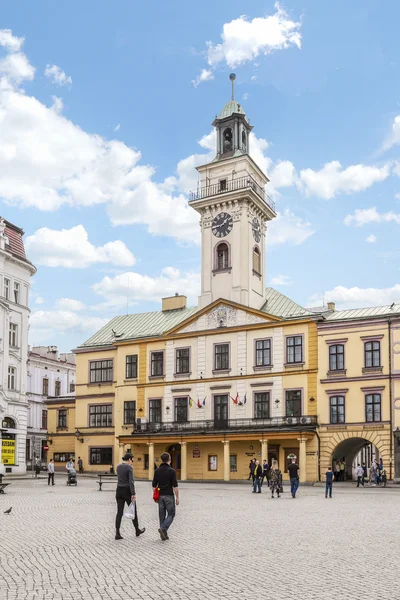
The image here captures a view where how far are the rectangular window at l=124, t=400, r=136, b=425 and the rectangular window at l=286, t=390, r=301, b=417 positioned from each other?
46.2 ft

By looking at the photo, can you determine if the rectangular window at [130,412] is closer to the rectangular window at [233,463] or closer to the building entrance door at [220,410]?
the building entrance door at [220,410]

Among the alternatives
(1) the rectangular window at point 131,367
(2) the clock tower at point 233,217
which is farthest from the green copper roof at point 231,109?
(1) the rectangular window at point 131,367

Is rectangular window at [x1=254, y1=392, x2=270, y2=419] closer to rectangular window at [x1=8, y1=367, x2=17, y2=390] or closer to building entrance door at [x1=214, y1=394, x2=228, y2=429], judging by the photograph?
building entrance door at [x1=214, y1=394, x2=228, y2=429]

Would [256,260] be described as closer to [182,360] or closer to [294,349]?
[294,349]

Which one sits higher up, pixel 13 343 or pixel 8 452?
pixel 13 343

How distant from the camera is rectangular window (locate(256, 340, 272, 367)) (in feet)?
176

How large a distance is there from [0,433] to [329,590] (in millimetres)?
44184

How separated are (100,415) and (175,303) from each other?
38.7 feet

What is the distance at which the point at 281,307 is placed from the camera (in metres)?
56.1

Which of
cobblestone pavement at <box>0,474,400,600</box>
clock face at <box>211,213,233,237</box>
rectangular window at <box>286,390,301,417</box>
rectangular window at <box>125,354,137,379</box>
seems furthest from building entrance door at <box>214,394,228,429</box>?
cobblestone pavement at <box>0,474,400,600</box>

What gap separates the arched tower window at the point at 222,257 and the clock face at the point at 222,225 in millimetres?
946

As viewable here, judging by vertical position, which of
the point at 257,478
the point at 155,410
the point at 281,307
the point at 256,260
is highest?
the point at 256,260

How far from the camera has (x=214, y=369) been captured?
5600 centimetres

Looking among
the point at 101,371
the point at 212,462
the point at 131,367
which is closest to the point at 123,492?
the point at 212,462
